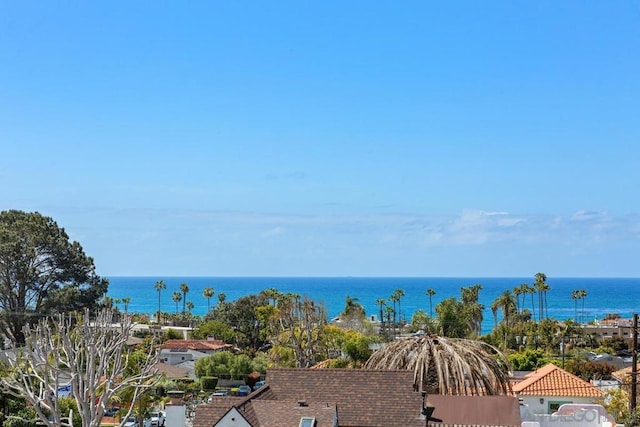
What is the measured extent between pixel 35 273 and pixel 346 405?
59298mm

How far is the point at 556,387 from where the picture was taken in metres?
43.3

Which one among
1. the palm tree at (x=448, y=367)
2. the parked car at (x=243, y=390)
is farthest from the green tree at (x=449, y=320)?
the palm tree at (x=448, y=367)

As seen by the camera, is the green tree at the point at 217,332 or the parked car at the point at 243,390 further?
the green tree at the point at 217,332

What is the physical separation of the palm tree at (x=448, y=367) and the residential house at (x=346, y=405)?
5.78 metres

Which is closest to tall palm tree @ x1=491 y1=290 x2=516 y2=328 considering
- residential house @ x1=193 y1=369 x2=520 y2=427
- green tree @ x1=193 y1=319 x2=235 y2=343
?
green tree @ x1=193 y1=319 x2=235 y2=343

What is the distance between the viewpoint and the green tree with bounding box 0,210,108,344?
7794cm

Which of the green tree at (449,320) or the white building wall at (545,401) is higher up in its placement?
the green tree at (449,320)

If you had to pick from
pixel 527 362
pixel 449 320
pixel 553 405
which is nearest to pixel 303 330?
pixel 449 320

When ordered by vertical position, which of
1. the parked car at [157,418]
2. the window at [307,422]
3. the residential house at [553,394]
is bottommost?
the parked car at [157,418]

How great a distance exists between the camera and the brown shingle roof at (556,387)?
140ft

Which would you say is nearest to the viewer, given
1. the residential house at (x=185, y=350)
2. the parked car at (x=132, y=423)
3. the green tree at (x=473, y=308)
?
the parked car at (x=132, y=423)

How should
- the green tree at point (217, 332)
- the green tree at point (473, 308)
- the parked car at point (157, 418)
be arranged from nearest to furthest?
the parked car at point (157, 418) → the green tree at point (473, 308) → the green tree at point (217, 332)

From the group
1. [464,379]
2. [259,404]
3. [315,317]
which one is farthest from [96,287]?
[259,404]

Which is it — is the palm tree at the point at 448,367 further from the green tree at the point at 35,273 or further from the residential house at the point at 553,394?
the green tree at the point at 35,273
